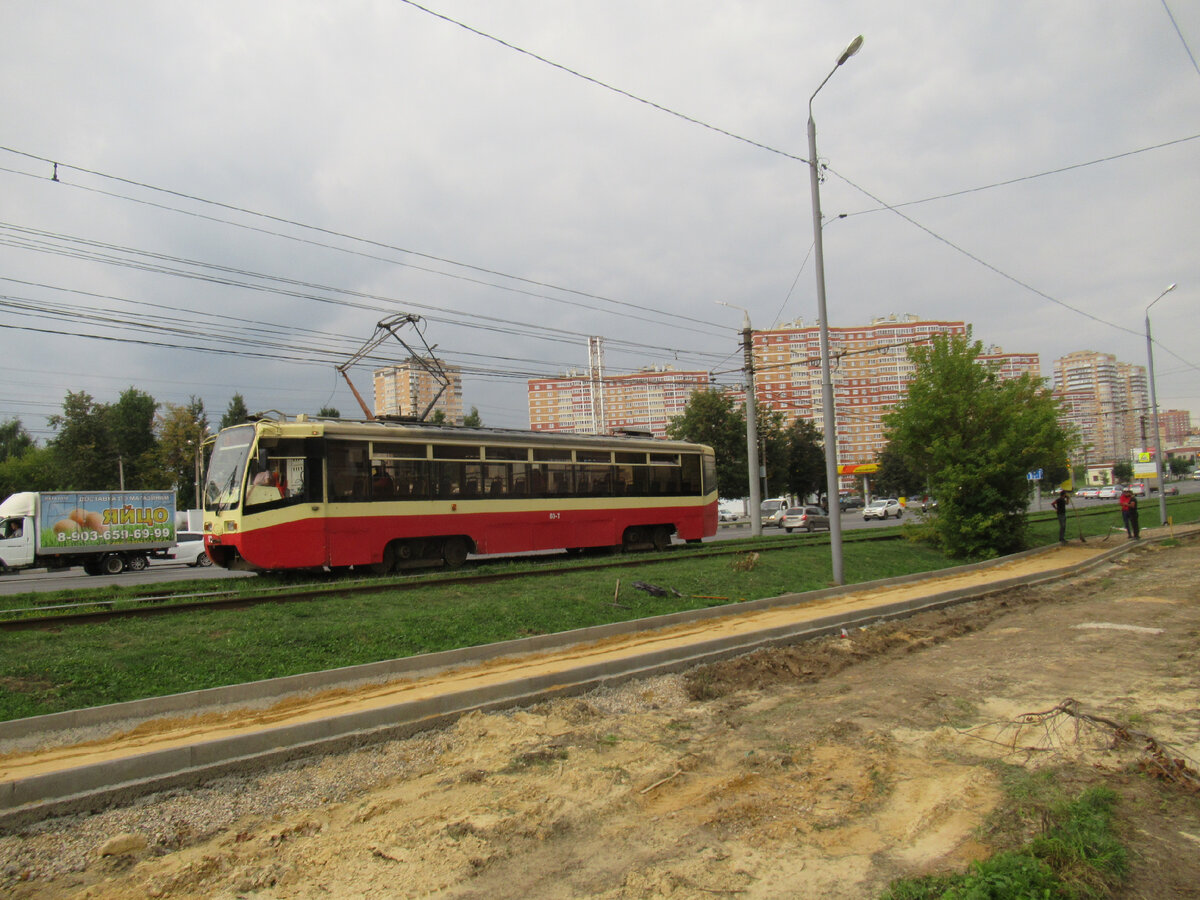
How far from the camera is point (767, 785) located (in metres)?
5.31

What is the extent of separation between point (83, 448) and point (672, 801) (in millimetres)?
64799

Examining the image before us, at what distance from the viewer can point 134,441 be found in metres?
58.1

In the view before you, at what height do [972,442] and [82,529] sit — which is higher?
[972,442]

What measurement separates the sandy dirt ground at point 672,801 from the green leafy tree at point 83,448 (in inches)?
2420

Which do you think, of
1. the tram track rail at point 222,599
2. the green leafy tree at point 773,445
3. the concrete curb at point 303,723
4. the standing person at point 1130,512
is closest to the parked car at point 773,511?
the green leafy tree at point 773,445

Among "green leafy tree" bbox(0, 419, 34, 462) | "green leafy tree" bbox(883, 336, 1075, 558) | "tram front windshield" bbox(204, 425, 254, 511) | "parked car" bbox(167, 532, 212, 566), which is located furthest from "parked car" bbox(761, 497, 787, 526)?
"green leafy tree" bbox(0, 419, 34, 462)

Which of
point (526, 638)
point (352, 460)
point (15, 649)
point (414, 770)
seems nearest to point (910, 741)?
point (414, 770)

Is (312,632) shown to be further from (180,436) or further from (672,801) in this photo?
(180,436)

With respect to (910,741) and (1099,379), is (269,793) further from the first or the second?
(1099,379)

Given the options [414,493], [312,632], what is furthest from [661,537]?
[312,632]

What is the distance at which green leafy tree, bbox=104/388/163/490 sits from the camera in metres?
57.4

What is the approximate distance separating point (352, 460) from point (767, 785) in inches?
442

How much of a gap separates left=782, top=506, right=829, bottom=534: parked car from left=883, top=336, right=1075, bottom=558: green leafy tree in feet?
61.4

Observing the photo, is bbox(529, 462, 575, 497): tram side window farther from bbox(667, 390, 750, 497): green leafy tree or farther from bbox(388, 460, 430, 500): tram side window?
bbox(667, 390, 750, 497): green leafy tree
